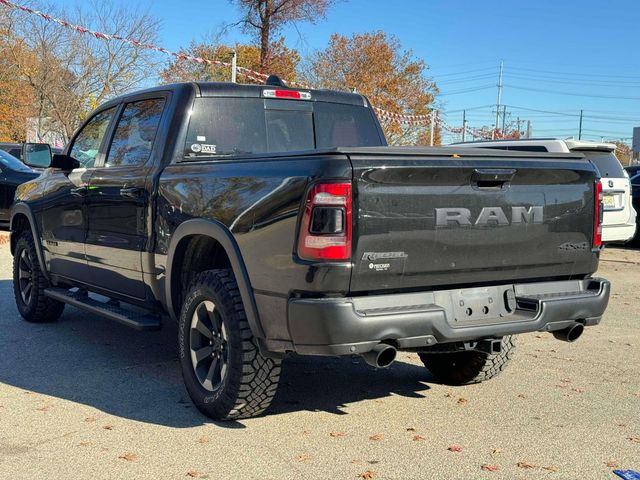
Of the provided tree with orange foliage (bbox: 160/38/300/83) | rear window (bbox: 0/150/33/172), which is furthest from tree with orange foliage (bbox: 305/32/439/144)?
rear window (bbox: 0/150/33/172)

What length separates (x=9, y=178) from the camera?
15141 millimetres

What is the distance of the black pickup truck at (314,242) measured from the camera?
3.66 meters

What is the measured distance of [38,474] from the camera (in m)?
3.63

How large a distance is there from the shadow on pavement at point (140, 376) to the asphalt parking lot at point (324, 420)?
1 centimetres

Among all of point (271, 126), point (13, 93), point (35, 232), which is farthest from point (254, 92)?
point (13, 93)

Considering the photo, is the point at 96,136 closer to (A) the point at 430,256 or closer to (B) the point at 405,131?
(A) the point at 430,256

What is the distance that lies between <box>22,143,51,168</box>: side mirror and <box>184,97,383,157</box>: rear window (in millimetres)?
2501

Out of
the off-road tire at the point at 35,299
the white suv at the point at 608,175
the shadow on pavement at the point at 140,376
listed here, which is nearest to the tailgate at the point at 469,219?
the shadow on pavement at the point at 140,376

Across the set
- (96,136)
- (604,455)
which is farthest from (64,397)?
(604,455)

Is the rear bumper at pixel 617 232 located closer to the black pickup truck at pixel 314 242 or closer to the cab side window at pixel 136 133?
the black pickup truck at pixel 314 242

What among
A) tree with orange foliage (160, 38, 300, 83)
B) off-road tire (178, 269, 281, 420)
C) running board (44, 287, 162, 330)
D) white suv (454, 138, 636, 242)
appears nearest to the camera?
off-road tire (178, 269, 281, 420)

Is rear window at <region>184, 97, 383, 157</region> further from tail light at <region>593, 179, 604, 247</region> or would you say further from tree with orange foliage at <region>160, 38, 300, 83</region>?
tree with orange foliage at <region>160, 38, 300, 83</region>

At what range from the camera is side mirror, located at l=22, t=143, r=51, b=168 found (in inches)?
276

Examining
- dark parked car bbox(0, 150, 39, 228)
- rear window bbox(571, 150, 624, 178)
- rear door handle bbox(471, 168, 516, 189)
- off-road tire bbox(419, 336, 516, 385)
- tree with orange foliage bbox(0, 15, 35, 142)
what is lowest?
off-road tire bbox(419, 336, 516, 385)
